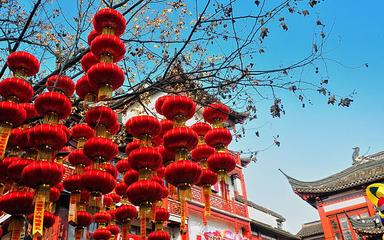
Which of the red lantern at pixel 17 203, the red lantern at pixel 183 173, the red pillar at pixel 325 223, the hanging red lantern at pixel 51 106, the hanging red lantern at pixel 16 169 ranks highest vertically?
the red pillar at pixel 325 223

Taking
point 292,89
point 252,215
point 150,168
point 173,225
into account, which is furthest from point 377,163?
point 150,168

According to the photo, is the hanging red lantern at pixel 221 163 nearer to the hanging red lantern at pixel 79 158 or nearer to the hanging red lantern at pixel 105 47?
the hanging red lantern at pixel 79 158

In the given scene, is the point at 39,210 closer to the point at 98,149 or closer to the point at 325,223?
the point at 98,149

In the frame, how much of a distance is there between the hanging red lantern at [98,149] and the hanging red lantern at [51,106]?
0.55m

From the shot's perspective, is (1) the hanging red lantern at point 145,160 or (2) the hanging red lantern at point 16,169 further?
(1) the hanging red lantern at point 145,160

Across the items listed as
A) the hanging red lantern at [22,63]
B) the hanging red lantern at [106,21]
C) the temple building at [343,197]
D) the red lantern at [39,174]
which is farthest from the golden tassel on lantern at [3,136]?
the temple building at [343,197]

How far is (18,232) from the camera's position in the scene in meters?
5.07

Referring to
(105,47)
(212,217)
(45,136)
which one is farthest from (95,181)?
(212,217)

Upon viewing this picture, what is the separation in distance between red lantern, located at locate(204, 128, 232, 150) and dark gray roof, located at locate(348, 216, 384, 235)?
16.3 m

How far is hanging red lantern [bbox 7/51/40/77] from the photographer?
5426 millimetres

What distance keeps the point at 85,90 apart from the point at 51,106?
713 mm

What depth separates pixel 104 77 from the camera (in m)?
5.01

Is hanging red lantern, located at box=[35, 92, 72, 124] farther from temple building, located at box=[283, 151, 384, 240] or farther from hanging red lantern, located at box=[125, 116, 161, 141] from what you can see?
temple building, located at box=[283, 151, 384, 240]

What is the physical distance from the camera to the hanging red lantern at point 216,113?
20.6 feet
